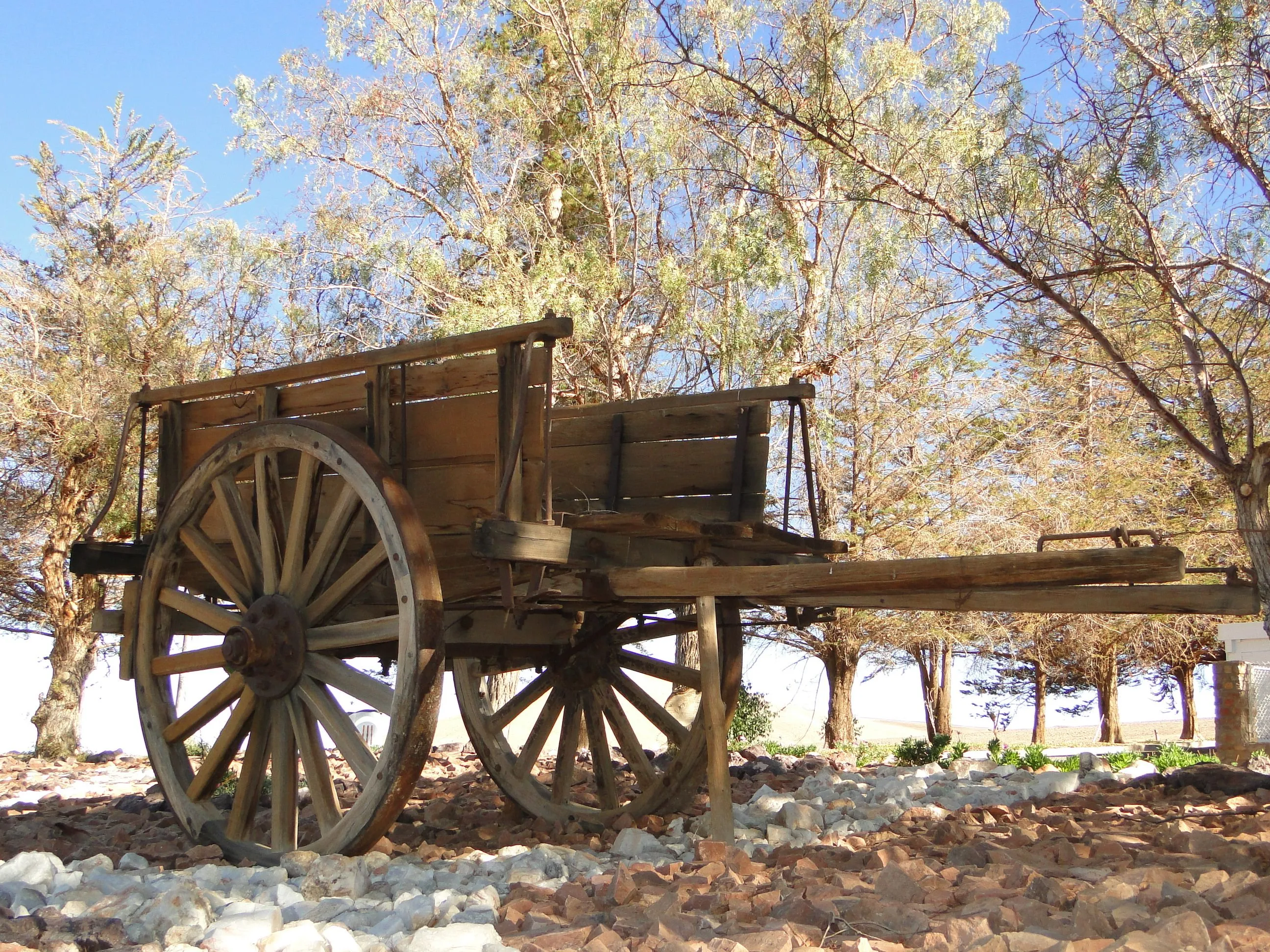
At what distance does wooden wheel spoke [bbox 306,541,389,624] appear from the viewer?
13.7 ft

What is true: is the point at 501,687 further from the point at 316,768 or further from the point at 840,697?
the point at 316,768

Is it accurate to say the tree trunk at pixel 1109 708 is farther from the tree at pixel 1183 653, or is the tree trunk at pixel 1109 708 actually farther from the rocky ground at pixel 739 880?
the rocky ground at pixel 739 880

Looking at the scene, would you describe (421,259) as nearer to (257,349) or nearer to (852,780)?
(257,349)

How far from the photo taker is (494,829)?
5.25m

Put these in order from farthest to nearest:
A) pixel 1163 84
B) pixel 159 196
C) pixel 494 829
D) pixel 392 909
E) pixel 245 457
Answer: pixel 159 196, pixel 1163 84, pixel 494 829, pixel 245 457, pixel 392 909

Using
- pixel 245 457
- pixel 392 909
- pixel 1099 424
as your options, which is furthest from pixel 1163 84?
pixel 1099 424

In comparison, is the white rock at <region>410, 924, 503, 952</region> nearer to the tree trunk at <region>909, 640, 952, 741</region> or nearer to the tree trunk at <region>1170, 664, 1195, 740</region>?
the tree trunk at <region>909, 640, 952, 741</region>

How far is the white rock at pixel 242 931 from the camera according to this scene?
114 inches

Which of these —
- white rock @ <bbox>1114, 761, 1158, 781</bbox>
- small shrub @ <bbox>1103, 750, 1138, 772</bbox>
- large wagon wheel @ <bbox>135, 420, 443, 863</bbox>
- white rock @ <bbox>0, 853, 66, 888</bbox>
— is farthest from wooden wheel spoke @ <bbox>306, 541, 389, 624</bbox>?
small shrub @ <bbox>1103, 750, 1138, 772</bbox>

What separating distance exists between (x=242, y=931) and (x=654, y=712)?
8.79ft

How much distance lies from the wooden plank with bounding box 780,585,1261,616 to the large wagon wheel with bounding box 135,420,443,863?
1640 millimetres

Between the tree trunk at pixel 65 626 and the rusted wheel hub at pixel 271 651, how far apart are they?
7.13m

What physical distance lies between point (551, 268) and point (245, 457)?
577 cm

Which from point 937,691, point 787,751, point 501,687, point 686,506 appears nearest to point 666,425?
point 686,506
